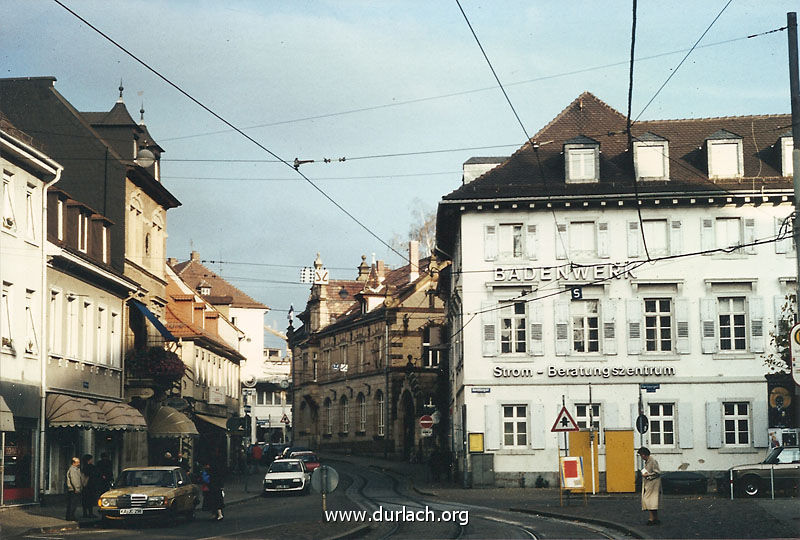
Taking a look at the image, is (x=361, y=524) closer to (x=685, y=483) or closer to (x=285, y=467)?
(x=685, y=483)

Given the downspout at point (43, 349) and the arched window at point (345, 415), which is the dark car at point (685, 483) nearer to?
the downspout at point (43, 349)

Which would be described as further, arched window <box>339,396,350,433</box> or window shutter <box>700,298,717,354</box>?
arched window <box>339,396,350,433</box>

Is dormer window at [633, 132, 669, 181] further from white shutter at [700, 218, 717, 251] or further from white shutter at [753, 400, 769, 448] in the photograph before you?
white shutter at [753, 400, 769, 448]

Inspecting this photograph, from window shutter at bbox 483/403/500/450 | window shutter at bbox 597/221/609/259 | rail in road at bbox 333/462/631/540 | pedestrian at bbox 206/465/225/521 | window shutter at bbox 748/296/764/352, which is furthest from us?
window shutter at bbox 597/221/609/259

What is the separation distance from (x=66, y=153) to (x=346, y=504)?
17875 mm

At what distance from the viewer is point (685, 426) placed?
156 ft

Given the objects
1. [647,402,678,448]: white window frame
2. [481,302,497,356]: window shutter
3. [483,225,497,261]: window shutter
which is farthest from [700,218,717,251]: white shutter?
[481,302,497,356]: window shutter

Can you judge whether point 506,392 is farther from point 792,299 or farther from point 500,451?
point 792,299

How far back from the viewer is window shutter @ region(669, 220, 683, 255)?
4781 centimetres

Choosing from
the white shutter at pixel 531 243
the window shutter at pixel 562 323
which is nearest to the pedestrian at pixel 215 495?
the window shutter at pixel 562 323

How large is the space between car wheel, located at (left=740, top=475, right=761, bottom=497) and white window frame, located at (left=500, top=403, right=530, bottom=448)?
13.9 meters

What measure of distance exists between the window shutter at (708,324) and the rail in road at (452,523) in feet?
44.8

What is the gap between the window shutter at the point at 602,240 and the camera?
159ft

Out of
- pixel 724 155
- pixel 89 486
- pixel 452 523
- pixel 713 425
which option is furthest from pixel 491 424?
pixel 89 486
